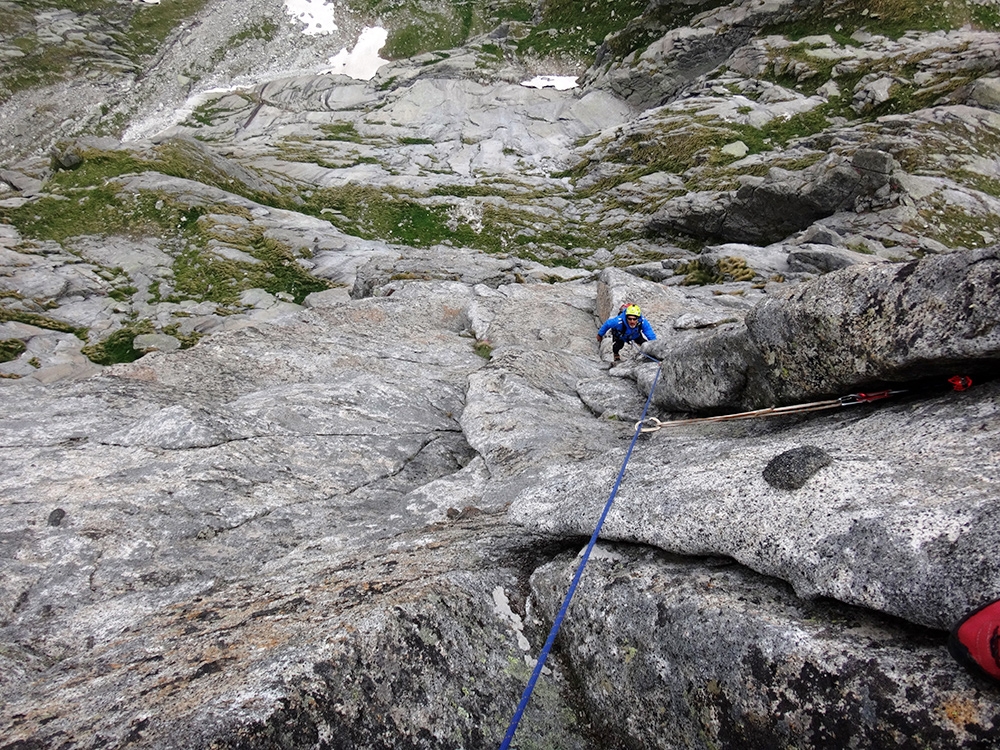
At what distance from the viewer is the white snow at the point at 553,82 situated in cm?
7594

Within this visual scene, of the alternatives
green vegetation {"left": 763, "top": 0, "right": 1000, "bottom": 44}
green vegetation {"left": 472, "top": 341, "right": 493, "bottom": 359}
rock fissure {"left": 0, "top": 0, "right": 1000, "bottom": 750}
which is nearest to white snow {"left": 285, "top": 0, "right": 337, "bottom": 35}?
green vegetation {"left": 763, "top": 0, "right": 1000, "bottom": 44}

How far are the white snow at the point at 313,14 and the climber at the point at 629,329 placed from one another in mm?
118421

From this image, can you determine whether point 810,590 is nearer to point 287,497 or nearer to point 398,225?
point 287,497

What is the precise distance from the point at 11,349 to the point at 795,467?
1144 inches

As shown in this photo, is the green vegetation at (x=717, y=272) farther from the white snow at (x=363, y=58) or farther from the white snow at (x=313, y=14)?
the white snow at (x=313, y=14)

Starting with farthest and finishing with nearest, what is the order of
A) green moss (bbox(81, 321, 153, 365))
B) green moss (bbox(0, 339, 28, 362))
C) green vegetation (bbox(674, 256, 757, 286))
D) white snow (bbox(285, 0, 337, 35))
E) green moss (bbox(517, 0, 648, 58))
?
white snow (bbox(285, 0, 337, 35)) → green moss (bbox(517, 0, 648, 58)) → green vegetation (bbox(674, 256, 757, 286)) → green moss (bbox(81, 321, 153, 365)) → green moss (bbox(0, 339, 28, 362))

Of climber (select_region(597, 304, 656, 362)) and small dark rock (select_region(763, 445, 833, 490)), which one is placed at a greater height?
small dark rock (select_region(763, 445, 833, 490))

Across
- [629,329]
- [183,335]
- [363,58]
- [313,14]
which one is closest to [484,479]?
[629,329]

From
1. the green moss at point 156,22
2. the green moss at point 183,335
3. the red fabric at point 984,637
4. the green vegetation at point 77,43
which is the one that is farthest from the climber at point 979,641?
the green moss at point 156,22

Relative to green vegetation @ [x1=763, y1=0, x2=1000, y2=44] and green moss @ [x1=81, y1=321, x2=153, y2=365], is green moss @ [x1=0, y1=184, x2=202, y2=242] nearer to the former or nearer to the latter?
green moss @ [x1=81, y1=321, x2=153, y2=365]

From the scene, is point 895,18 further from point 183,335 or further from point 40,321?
point 40,321

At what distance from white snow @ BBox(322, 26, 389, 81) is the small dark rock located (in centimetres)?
11077

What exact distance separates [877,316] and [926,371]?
33.9 inches

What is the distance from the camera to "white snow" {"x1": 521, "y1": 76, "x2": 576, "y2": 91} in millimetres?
75938
